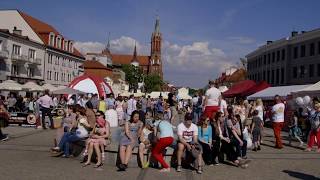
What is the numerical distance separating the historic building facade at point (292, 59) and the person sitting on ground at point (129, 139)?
49.5 meters

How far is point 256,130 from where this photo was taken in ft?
51.3

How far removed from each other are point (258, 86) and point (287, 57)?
1139 inches

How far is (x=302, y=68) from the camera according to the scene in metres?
61.6

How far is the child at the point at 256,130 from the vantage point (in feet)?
51.0

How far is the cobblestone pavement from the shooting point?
10.1 meters

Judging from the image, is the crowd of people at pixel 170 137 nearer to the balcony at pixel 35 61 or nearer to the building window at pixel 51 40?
Answer: the balcony at pixel 35 61

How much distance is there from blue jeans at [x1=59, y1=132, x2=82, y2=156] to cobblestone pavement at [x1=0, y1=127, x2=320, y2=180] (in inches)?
18.0

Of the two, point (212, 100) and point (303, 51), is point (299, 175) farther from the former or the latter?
point (303, 51)

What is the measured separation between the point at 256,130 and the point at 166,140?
5.32m

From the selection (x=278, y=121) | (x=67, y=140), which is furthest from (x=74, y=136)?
(x=278, y=121)

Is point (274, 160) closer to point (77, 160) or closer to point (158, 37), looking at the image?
point (77, 160)

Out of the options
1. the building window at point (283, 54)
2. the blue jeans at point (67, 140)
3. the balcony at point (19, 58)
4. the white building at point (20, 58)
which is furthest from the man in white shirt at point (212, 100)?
the building window at point (283, 54)

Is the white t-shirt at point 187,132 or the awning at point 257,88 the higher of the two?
the awning at point 257,88

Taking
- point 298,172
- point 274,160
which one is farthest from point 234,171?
point 274,160
